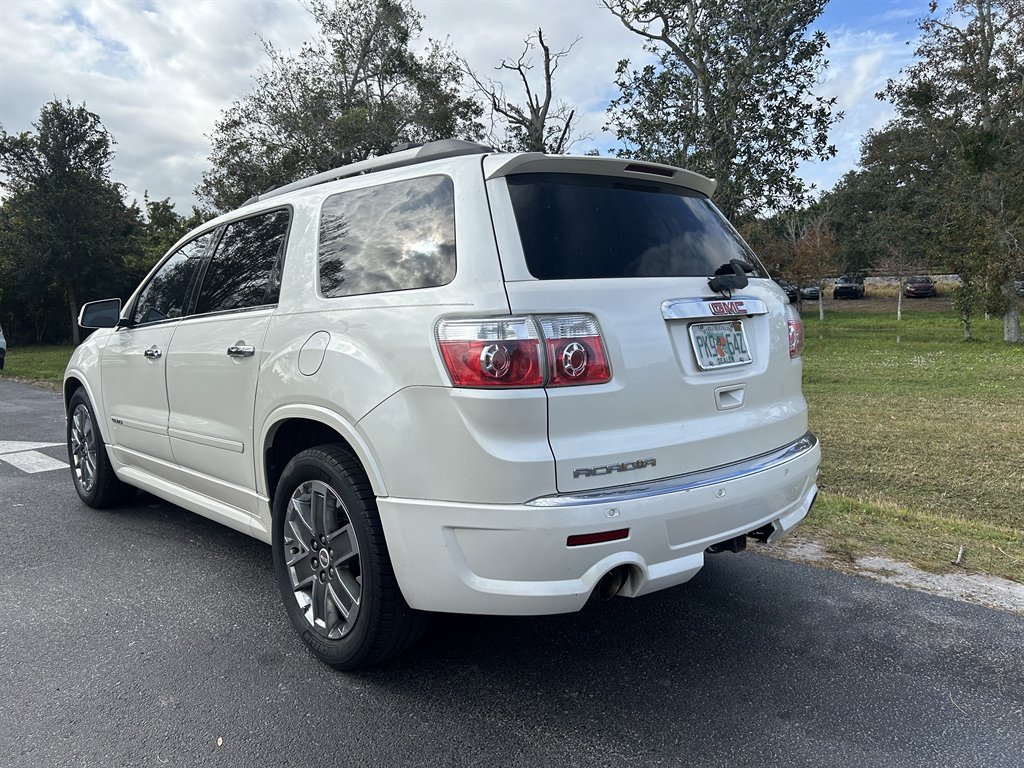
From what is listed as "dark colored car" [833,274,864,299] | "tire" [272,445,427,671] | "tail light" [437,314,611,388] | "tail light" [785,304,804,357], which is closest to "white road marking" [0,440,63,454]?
"tire" [272,445,427,671]

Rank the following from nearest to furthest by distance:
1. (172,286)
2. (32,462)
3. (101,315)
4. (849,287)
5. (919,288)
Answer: (172,286) → (101,315) → (32,462) → (919,288) → (849,287)

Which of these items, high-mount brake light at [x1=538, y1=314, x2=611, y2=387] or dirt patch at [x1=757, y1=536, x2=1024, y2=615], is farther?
dirt patch at [x1=757, y1=536, x2=1024, y2=615]

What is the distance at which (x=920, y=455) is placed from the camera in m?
7.70

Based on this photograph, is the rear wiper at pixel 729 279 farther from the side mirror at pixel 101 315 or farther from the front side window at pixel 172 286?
the side mirror at pixel 101 315

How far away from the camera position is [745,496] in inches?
107

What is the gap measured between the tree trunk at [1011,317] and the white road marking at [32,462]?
1031 inches

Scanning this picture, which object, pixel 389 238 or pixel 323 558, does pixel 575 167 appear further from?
pixel 323 558

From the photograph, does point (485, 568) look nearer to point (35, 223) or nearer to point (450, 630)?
point (450, 630)

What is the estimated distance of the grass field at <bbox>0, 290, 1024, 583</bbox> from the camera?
4.46 m

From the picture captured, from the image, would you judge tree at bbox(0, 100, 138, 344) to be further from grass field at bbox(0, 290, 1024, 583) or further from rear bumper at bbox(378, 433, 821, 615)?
rear bumper at bbox(378, 433, 821, 615)

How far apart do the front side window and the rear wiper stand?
8.86 feet

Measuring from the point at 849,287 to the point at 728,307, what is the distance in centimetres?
6053

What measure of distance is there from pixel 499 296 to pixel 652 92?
477 inches

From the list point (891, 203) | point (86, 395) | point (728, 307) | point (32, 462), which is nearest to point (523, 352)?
point (728, 307)
